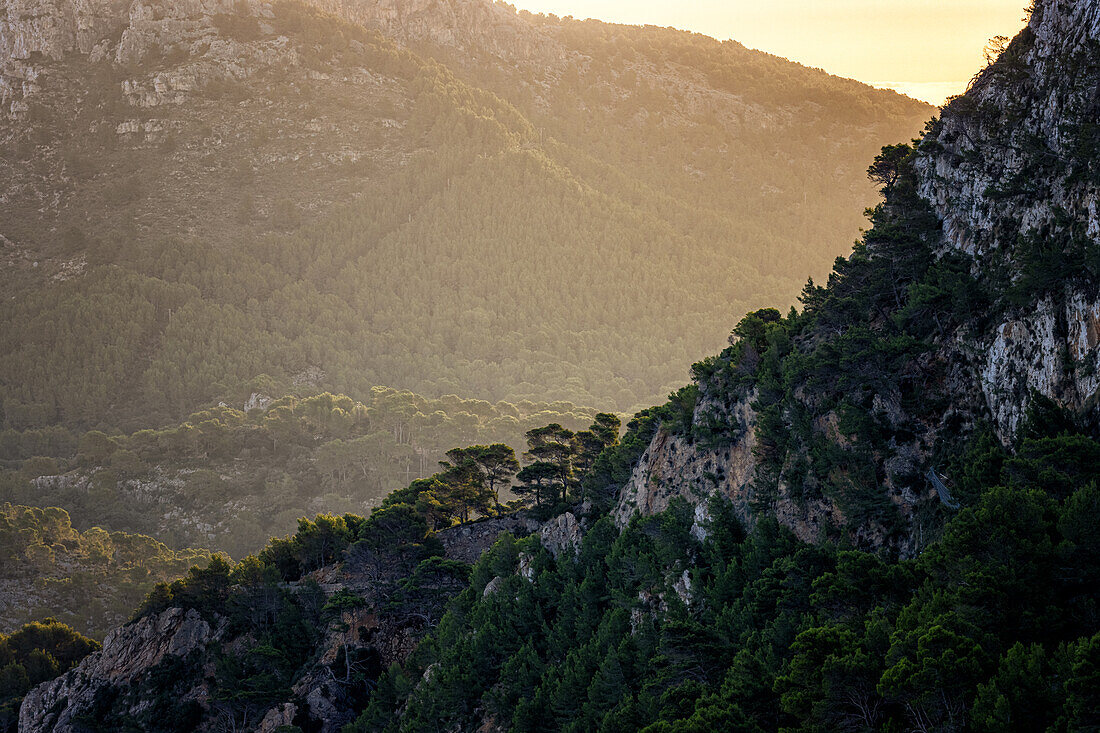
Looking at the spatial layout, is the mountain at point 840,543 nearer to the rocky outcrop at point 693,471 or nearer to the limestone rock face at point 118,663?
the rocky outcrop at point 693,471

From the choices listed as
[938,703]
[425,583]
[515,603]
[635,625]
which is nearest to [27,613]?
[425,583]

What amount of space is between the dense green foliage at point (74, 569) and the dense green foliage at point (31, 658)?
81.1 ft

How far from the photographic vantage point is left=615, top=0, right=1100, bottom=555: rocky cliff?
101 ft

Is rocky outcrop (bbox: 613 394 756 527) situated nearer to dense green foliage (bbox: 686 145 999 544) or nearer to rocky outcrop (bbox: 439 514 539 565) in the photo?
dense green foliage (bbox: 686 145 999 544)

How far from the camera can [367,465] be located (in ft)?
508

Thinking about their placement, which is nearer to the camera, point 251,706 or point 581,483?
point 251,706

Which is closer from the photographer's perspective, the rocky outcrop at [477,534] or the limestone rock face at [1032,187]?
the limestone rock face at [1032,187]

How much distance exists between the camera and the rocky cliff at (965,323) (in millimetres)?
30891

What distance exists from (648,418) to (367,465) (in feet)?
332

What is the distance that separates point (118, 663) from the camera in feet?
219

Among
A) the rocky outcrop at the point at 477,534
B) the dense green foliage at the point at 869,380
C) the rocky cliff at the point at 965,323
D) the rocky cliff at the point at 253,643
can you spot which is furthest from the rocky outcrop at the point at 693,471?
the rocky cliff at the point at 253,643

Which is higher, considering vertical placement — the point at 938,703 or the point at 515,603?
the point at 938,703

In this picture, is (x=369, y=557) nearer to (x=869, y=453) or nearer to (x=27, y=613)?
(x=869, y=453)

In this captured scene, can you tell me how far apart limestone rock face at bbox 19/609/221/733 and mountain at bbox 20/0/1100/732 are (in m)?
0.49
